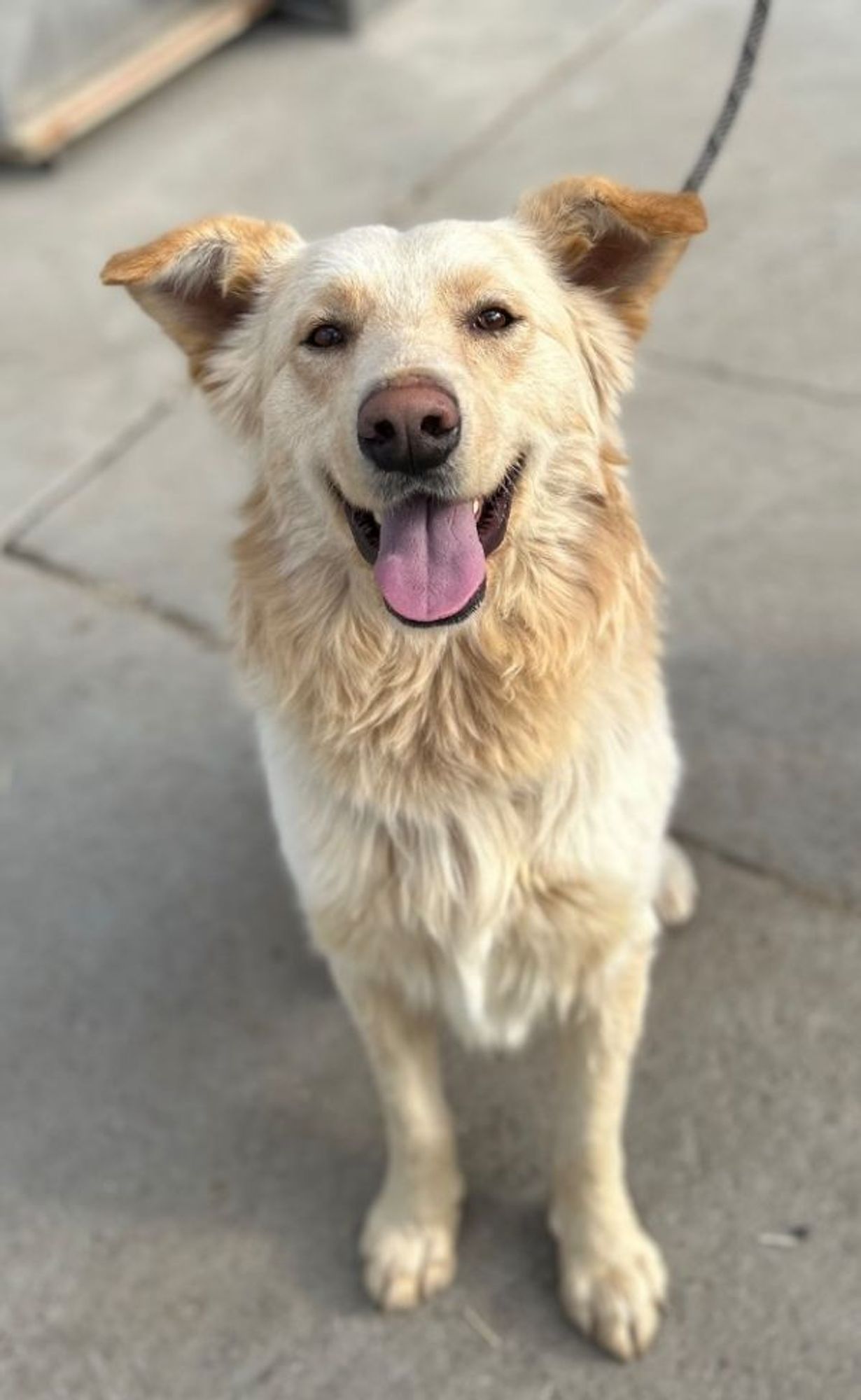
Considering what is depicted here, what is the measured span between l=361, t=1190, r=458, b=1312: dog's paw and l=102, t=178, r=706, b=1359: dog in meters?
0.29

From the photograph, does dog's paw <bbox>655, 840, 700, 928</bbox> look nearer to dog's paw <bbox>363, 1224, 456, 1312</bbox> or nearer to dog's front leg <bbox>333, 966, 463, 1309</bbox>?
dog's front leg <bbox>333, 966, 463, 1309</bbox>

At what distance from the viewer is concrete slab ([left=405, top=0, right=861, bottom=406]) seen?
4.51 meters

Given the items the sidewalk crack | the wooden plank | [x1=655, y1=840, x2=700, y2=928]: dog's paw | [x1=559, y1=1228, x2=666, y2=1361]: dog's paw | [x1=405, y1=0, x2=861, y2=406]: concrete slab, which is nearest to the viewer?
[x1=559, y1=1228, x2=666, y2=1361]: dog's paw

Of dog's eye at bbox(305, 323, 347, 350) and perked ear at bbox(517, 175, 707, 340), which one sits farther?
dog's eye at bbox(305, 323, 347, 350)

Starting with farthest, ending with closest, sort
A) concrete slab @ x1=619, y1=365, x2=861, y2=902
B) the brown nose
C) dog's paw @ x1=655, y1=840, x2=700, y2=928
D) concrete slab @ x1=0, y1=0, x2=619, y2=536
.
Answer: concrete slab @ x1=0, y1=0, x2=619, y2=536 → concrete slab @ x1=619, y1=365, x2=861, y2=902 → dog's paw @ x1=655, y1=840, x2=700, y2=928 → the brown nose

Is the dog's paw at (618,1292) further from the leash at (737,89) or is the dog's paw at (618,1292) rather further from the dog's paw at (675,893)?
the leash at (737,89)

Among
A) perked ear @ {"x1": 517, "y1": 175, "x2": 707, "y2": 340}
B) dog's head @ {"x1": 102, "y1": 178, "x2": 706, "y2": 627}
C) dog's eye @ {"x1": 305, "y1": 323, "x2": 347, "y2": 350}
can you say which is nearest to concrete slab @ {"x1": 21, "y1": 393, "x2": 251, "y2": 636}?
A: dog's head @ {"x1": 102, "y1": 178, "x2": 706, "y2": 627}

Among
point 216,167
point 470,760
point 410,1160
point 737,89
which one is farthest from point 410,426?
point 216,167

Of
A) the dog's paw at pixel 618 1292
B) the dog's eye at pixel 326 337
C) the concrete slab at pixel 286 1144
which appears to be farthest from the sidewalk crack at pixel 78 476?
the dog's paw at pixel 618 1292

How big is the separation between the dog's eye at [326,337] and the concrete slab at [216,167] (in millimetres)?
2416

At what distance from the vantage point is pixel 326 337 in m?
2.17

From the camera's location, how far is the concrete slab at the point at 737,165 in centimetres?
451

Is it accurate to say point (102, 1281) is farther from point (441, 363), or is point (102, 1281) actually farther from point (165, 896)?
point (441, 363)

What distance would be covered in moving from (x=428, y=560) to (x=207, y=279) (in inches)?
29.3
